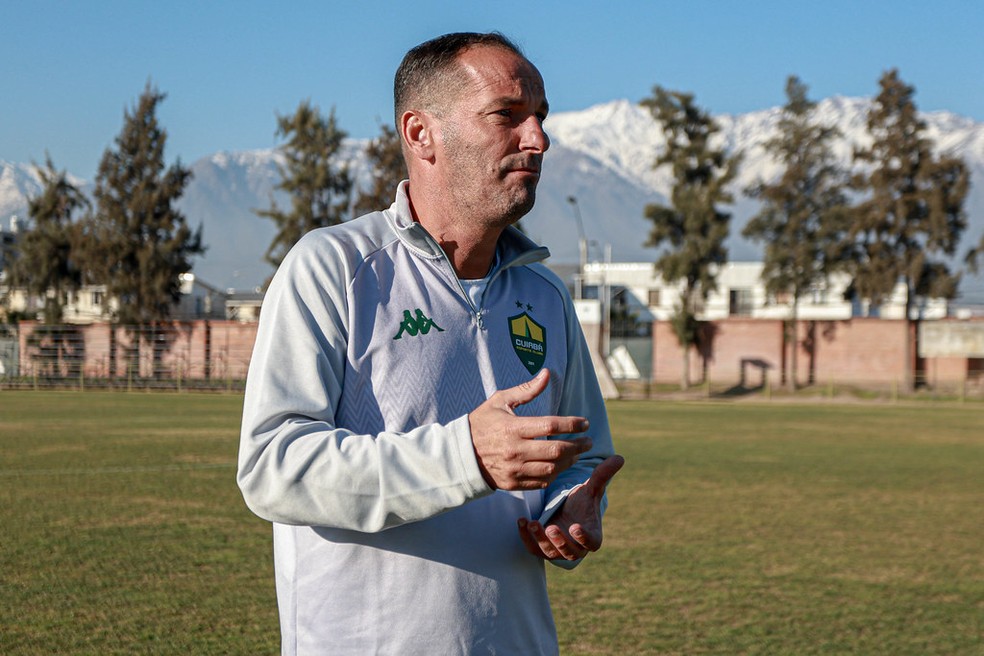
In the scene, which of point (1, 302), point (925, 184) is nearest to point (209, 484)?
point (925, 184)

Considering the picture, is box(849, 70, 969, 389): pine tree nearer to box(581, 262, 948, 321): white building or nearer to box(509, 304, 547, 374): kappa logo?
box(581, 262, 948, 321): white building

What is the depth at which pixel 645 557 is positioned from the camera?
30.5ft

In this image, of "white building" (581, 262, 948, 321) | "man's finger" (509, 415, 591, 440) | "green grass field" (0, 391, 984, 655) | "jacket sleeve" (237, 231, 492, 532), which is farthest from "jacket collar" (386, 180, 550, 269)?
"white building" (581, 262, 948, 321)

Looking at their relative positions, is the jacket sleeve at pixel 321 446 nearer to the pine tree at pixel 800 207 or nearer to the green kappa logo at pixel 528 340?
the green kappa logo at pixel 528 340

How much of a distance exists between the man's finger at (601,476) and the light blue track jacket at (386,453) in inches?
3.0

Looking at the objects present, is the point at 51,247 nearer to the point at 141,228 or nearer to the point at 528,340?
the point at 141,228

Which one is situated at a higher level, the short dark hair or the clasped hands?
the short dark hair

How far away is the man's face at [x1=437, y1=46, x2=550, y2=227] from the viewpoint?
2428mm

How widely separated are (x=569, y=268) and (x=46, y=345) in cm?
4867

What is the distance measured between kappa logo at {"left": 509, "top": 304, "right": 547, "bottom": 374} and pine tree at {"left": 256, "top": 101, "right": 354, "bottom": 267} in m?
53.7

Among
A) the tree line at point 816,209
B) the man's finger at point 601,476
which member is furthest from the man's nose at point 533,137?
the tree line at point 816,209

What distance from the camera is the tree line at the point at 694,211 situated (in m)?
49.5

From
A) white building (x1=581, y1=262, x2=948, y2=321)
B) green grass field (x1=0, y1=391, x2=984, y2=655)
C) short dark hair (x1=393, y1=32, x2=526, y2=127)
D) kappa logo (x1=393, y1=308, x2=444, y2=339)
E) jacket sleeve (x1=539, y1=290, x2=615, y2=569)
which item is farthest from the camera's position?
white building (x1=581, y1=262, x2=948, y2=321)

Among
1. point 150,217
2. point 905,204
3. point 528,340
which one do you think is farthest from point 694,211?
point 528,340
